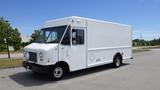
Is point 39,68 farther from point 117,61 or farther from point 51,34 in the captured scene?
point 117,61

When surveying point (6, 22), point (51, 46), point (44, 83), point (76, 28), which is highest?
point (6, 22)

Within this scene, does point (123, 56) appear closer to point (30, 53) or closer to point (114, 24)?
point (114, 24)

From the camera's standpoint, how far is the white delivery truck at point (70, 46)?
9.12 m

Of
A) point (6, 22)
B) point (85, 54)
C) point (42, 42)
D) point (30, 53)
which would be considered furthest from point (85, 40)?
point (6, 22)

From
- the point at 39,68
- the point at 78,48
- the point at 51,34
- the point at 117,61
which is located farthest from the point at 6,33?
the point at 39,68

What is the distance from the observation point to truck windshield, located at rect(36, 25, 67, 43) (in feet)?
31.9

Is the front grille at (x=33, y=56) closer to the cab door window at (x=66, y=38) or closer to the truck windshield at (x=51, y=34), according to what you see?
the truck windshield at (x=51, y=34)

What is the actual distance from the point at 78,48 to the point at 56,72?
5.50 ft

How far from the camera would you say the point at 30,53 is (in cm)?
968

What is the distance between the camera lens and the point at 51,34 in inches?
398

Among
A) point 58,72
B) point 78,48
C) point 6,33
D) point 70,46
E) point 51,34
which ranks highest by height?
point 6,33

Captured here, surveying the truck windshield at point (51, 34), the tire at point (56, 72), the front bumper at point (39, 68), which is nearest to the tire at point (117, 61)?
the tire at point (56, 72)

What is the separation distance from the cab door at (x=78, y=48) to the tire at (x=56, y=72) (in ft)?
2.24

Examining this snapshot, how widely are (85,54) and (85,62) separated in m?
0.41
